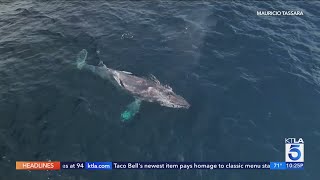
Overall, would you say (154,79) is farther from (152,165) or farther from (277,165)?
(277,165)

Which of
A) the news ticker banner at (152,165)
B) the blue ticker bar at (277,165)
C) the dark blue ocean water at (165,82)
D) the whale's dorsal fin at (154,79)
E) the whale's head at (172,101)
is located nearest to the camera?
the news ticker banner at (152,165)

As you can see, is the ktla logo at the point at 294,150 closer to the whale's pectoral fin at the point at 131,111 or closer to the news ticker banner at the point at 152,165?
the news ticker banner at the point at 152,165

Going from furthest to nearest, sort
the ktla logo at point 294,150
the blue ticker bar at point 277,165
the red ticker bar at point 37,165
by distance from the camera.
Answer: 1. the ktla logo at point 294,150
2. the blue ticker bar at point 277,165
3. the red ticker bar at point 37,165

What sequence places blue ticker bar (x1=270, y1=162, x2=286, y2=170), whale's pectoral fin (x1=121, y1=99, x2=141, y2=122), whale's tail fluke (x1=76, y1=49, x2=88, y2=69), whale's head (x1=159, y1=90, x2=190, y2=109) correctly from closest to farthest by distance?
blue ticker bar (x1=270, y1=162, x2=286, y2=170) → whale's pectoral fin (x1=121, y1=99, x2=141, y2=122) → whale's head (x1=159, y1=90, x2=190, y2=109) → whale's tail fluke (x1=76, y1=49, x2=88, y2=69)

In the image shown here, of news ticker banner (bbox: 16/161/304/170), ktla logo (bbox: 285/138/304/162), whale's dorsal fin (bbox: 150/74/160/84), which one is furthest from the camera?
whale's dorsal fin (bbox: 150/74/160/84)

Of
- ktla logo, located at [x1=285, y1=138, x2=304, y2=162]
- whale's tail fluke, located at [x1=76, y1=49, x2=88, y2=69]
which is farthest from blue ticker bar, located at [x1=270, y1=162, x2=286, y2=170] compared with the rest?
whale's tail fluke, located at [x1=76, y1=49, x2=88, y2=69]

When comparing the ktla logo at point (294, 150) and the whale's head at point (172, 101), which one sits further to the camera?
the whale's head at point (172, 101)

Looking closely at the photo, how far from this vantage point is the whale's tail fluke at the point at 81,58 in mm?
43719

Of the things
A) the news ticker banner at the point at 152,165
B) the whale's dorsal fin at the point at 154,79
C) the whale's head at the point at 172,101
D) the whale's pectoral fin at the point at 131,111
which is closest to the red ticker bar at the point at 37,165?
the news ticker banner at the point at 152,165

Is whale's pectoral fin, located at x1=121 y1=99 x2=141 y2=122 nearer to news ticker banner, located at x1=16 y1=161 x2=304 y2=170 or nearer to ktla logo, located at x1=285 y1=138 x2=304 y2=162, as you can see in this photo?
news ticker banner, located at x1=16 y1=161 x2=304 y2=170

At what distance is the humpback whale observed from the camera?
38.6m

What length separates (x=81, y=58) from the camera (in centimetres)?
4491

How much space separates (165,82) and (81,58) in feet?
37.5

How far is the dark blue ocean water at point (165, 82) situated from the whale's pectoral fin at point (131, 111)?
0.64 metres
